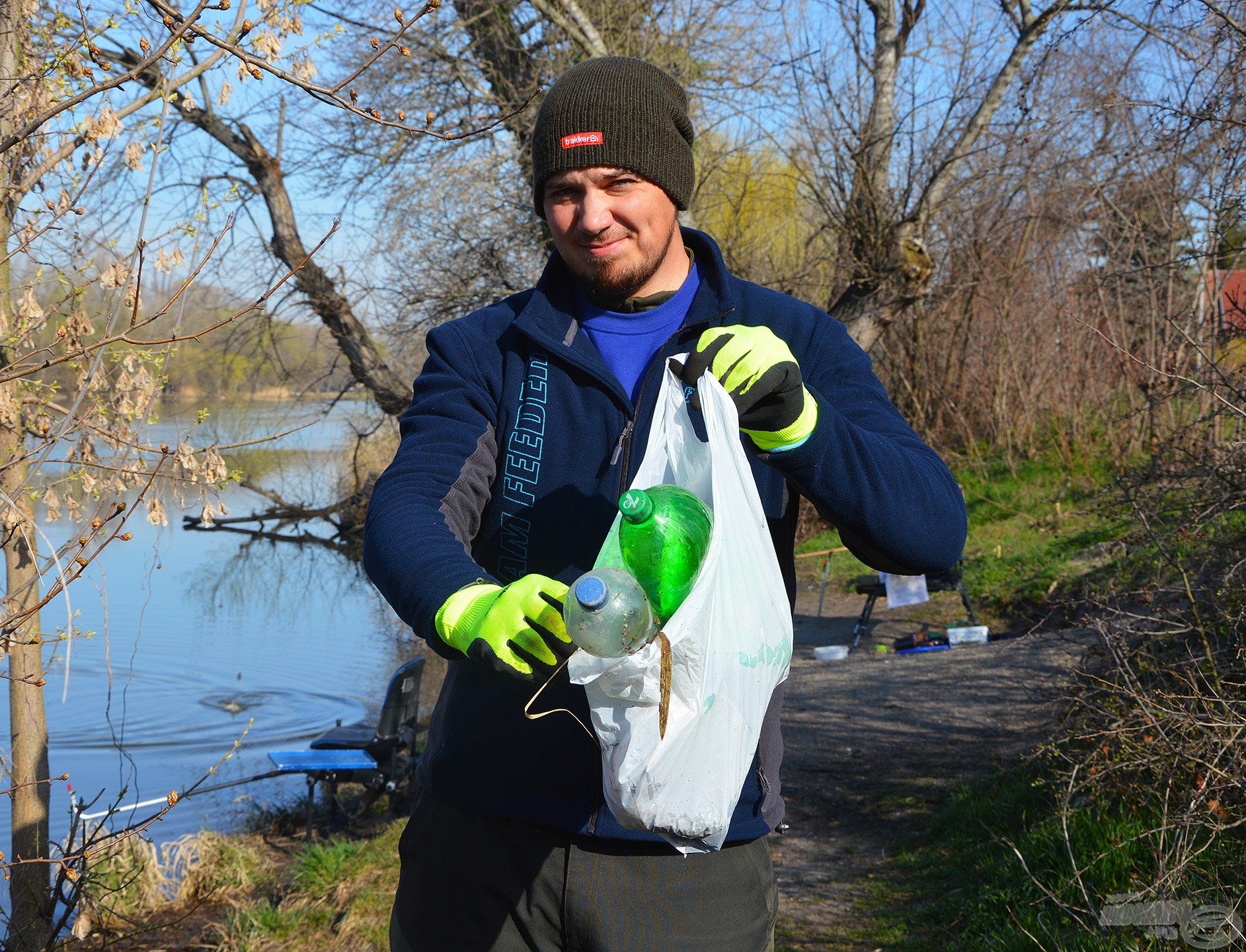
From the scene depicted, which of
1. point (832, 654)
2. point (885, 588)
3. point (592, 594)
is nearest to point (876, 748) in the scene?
point (832, 654)

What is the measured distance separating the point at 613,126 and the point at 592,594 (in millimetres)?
1132

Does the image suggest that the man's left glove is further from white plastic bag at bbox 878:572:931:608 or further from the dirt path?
white plastic bag at bbox 878:572:931:608

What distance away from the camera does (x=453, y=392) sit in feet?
6.51

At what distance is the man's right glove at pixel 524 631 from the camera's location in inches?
58.5

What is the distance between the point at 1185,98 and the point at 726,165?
849cm

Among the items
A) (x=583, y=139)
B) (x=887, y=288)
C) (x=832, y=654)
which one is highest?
(x=887, y=288)

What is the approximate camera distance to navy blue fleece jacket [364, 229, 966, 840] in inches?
68.0

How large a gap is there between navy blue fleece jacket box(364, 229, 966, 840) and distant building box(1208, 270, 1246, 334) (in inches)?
113

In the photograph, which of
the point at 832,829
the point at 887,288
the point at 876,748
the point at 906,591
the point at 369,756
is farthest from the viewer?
the point at 887,288

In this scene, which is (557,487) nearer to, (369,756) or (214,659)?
(369,756)

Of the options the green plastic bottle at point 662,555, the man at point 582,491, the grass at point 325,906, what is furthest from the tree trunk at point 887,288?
the green plastic bottle at point 662,555

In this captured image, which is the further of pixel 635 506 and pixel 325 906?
pixel 325 906

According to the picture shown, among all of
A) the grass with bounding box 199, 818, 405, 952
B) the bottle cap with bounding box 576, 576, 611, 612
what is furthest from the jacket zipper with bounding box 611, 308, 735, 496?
the grass with bounding box 199, 818, 405, 952

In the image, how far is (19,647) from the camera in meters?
3.11
